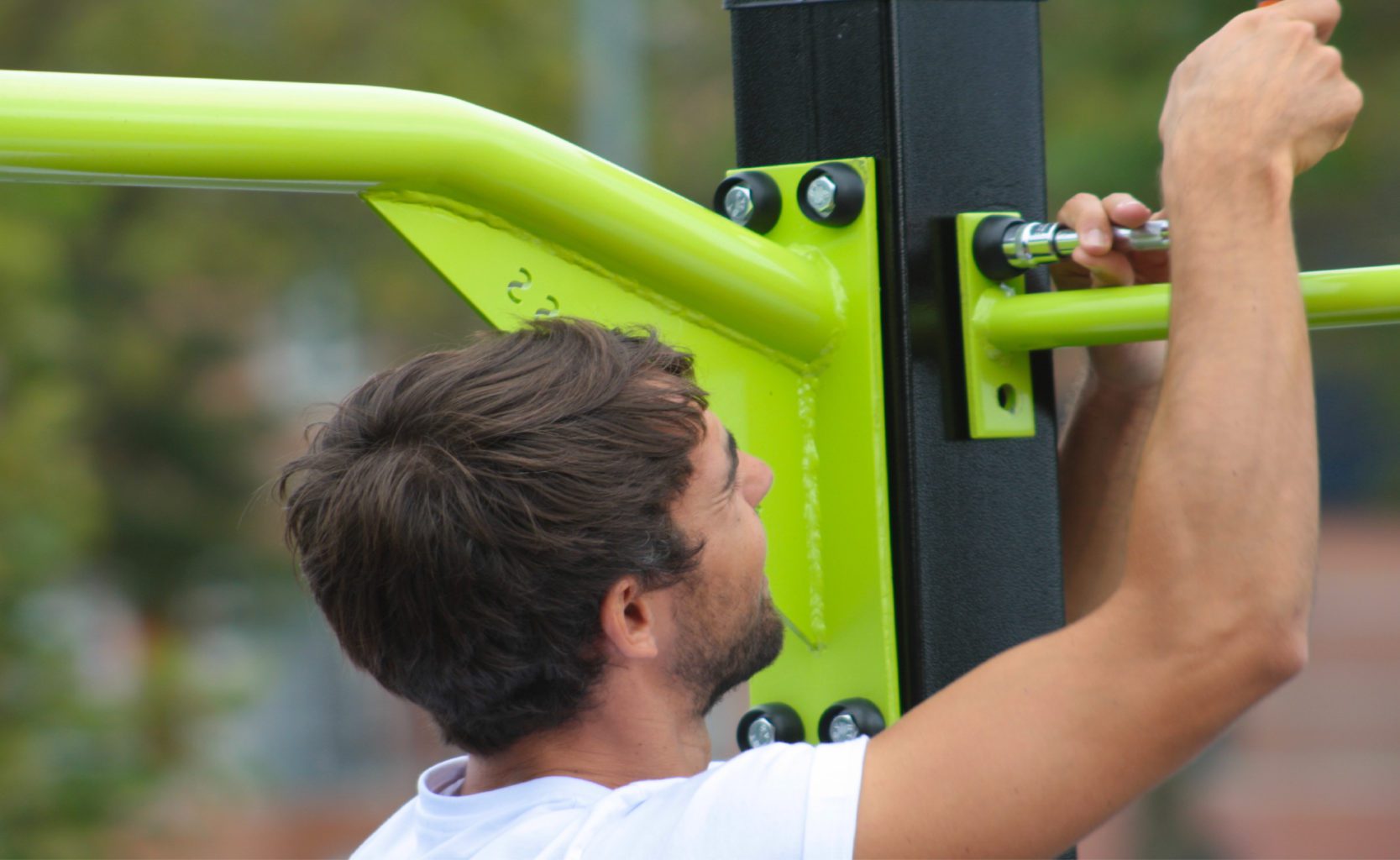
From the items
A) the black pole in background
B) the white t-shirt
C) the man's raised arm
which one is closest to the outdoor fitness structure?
the black pole in background

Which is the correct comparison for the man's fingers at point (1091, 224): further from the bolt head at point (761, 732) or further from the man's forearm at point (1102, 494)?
the bolt head at point (761, 732)

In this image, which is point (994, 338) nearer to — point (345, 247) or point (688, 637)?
point (688, 637)

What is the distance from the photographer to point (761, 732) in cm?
172

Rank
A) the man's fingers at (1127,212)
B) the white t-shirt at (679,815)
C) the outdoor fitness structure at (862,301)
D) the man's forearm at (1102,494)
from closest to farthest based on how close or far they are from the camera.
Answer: the white t-shirt at (679,815)
the outdoor fitness structure at (862,301)
the man's fingers at (1127,212)
the man's forearm at (1102,494)

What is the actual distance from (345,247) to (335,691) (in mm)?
5394

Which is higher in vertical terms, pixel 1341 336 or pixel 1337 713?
pixel 1341 336

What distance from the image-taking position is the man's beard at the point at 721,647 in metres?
1.60

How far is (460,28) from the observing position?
35.8 ft

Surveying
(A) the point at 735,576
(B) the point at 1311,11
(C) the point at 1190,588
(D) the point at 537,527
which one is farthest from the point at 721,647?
(B) the point at 1311,11

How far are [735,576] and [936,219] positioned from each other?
377 millimetres

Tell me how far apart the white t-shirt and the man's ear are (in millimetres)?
120

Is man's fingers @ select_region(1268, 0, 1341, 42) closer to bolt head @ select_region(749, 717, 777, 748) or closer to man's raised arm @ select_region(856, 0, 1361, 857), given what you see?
man's raised arm @ select_region(856, 0, 1361, 857)

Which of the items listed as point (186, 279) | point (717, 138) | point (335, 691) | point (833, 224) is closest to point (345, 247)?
point (186, 279)

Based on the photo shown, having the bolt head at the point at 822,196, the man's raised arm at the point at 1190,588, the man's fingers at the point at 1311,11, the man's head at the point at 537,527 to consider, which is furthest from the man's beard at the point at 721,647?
Answer: the man's fingers at the point at 1311,11
